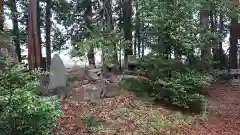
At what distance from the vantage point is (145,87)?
34.3ft

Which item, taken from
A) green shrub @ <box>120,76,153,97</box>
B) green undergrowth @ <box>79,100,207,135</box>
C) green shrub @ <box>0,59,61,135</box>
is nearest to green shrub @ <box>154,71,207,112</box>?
green shrub @ <box>120,76,153,97</box>

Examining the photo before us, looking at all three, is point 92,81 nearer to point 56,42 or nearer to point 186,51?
point 186,51

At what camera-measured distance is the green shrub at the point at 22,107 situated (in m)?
5.77

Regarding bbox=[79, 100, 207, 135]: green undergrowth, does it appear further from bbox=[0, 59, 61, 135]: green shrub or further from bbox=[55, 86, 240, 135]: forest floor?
bbox=[0, 59, 61, 135]: green shrub

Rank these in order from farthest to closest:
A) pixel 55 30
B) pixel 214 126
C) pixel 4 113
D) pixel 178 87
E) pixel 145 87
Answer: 1. pixel 55 30
2. pixel 145 87
3. pixel 178 87
4. pixel 214 126
5. pixel 4 113

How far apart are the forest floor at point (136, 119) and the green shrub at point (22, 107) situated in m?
1.21

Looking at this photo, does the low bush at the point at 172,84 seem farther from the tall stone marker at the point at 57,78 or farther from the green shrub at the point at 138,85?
the tall stone marker at the point at 57,78

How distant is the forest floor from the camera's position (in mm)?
8008

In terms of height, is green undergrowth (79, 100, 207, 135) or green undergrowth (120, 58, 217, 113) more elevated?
green undergrowth (120, 58, 217, 113)

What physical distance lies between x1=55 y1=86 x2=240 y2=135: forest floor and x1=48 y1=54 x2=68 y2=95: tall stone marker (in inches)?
29.5

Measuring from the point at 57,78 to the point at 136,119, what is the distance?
333 cm

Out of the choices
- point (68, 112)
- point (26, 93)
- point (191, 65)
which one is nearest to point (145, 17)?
point (191, 65)

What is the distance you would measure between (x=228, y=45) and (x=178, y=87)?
12089 millimetres

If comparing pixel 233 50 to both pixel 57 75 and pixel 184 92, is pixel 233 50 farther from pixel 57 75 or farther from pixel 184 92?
pixel 57 75
